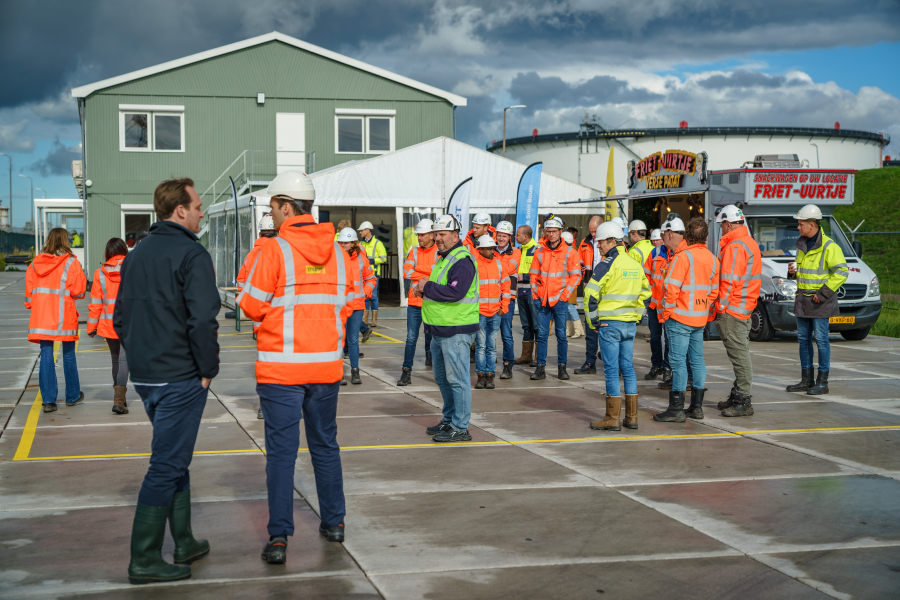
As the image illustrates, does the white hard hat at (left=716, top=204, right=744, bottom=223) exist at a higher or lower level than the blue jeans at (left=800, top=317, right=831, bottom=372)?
higher

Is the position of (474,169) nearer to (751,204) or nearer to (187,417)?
(751,204)

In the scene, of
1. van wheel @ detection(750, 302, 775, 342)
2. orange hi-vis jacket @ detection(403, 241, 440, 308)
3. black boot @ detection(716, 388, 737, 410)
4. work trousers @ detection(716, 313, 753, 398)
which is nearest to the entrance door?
van wheel @ detection(750, 302, 775, 342)

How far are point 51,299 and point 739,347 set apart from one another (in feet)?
24.2

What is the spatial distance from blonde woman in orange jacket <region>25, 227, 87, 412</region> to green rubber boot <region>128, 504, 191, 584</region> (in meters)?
5.39

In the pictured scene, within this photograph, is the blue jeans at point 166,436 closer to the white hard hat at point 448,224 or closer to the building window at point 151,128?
the white hard hat at point 448,224

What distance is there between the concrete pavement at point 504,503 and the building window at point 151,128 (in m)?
22.0

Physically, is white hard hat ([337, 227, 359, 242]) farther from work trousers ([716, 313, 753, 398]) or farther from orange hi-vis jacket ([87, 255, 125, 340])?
work trousers ([716, 313, 753, 398])

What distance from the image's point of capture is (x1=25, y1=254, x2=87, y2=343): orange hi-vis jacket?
29.5ft

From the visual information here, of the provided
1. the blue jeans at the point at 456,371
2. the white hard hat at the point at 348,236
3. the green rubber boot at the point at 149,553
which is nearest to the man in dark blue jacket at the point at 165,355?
the green rubber boot at the point at 149,553

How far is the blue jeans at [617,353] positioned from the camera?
7.94 meters

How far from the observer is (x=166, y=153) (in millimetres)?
29969

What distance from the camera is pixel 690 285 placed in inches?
326

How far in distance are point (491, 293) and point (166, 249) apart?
264 inches

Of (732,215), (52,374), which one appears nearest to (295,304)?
(52,374)
